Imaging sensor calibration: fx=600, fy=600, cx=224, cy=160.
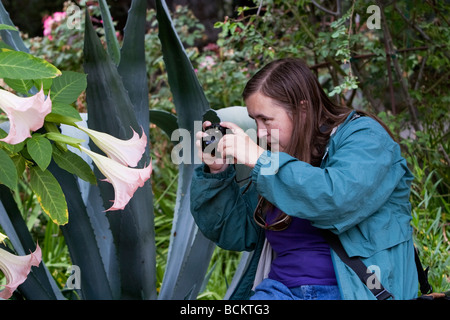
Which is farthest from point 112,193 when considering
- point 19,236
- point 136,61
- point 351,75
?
point 351,75

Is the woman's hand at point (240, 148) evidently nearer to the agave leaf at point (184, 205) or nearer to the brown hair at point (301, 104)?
the brown hair at point (301, 104)

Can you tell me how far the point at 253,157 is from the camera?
1.43m

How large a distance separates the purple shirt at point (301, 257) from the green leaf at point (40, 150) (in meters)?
0.73

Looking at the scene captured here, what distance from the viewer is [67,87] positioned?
1.34 m

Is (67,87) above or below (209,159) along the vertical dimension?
above

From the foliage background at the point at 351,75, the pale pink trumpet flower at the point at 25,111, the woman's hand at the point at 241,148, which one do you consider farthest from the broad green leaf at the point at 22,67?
the foliage background at the point at 351,75

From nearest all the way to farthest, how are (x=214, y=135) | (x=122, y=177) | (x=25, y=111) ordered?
1. (x=25, y=111)
2. (x=122, y=177)
3. (x=214, y=135)

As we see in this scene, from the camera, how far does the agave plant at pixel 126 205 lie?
1846 mm

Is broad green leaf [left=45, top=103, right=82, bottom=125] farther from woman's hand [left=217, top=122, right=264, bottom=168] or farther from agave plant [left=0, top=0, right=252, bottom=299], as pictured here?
agave plant [left=0, top=0, right=252, bottom=299]

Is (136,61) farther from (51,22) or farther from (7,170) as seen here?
(51,22)

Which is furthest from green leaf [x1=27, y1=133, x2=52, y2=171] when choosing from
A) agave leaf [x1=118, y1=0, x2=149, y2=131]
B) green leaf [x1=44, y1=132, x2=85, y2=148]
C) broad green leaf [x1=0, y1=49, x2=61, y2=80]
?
agave leaf [x1=118, y1=0, x2=149, y2=131]

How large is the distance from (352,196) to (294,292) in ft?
1.12

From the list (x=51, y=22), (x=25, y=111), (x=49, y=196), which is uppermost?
(x=25, y=111)
